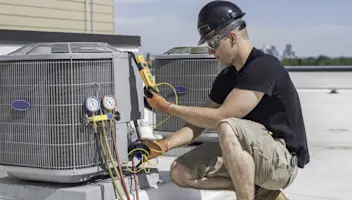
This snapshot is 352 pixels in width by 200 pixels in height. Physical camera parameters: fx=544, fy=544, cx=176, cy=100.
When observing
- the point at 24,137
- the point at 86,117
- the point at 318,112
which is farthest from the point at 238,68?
the point at 318,112

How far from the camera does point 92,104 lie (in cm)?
379

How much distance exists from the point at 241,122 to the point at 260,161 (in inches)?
11.1

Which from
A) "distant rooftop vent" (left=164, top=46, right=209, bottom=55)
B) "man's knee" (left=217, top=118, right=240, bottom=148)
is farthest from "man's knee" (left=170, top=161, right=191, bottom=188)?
"distant rooftop vent" (left=164, top=46, right=209, bottom=55)

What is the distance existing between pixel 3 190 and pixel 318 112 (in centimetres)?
936

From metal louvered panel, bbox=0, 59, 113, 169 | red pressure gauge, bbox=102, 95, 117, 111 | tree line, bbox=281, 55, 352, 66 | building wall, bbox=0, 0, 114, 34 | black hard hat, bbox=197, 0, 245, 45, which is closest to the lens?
black hard hat, bbox=197, 0, 245, 45

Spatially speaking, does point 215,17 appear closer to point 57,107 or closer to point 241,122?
point 241,122

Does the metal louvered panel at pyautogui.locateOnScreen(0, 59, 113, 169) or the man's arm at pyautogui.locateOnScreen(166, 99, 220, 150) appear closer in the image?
the metal louvered panel at pyautogui.locateOnScreen(0, 59, 113, 169)

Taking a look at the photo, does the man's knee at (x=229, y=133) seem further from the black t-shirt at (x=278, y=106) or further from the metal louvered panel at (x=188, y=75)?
the metal louvered panel at (x=188, y=75)

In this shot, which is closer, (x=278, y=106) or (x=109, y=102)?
(x=278, y=106)

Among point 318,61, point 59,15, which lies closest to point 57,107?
point 59,15

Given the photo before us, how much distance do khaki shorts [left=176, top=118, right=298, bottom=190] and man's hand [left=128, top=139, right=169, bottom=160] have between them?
22cm

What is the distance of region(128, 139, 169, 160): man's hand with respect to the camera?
4026 mm

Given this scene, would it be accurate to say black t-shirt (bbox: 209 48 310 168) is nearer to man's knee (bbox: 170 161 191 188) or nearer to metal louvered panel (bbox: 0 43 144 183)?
man's knee (bbox: 170 161 191 188)

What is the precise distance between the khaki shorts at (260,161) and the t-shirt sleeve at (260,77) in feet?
0.76
